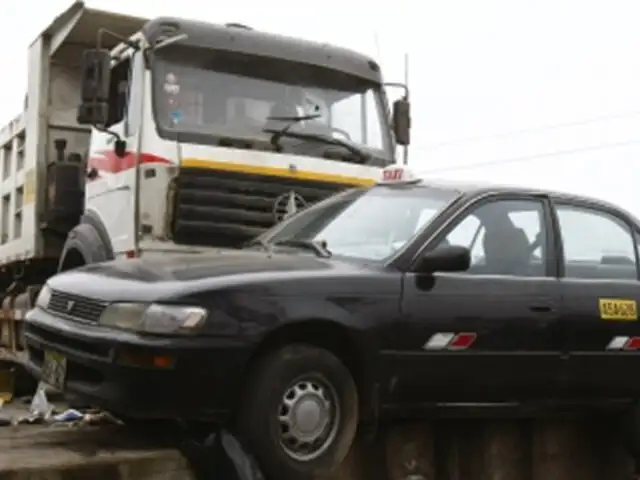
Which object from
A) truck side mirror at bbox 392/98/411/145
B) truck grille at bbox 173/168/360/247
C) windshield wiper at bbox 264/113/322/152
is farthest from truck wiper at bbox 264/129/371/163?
truck side mirror at bbox 392/98/411/145

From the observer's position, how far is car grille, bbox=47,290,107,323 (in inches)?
179

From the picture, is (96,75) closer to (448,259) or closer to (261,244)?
(261,244)

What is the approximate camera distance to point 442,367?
4.93 meters

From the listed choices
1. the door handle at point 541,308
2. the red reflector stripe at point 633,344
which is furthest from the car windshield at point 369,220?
the red reflector stripe at point 633,344

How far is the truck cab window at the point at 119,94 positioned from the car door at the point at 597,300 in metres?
3.51

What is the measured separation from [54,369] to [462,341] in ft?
6.88

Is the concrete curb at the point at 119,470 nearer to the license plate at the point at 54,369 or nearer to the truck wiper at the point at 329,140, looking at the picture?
the license plate at the point at 54,369

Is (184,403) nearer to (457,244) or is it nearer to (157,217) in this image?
(457,244)

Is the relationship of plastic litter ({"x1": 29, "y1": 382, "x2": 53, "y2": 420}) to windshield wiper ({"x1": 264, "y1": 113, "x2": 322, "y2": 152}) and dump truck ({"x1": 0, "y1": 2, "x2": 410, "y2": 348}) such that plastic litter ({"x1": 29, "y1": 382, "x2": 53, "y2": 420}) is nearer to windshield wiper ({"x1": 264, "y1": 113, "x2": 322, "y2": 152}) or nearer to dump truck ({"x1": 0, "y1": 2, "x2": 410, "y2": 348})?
dump truck ({"x1": 0, "y1": 2, "x2": 410, "y2": 348})

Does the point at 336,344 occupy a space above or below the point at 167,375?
above

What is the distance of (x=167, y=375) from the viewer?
418 centimetres

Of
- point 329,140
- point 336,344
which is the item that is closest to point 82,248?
point 329,140

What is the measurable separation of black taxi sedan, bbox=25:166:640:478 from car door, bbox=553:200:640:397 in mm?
11

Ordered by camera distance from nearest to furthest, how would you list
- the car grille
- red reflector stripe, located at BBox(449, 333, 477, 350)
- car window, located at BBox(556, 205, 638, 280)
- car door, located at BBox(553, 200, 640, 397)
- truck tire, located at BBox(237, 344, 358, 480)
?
truck tire, located at BBox(237, 344, 358, 480) → the car grille → red reflector stripe, located at BBox(449, 333, 477, 350) → car door, located at BBox(553, 200, 640, 397) → car window, located at BBox(556, 205, 638, 280)
